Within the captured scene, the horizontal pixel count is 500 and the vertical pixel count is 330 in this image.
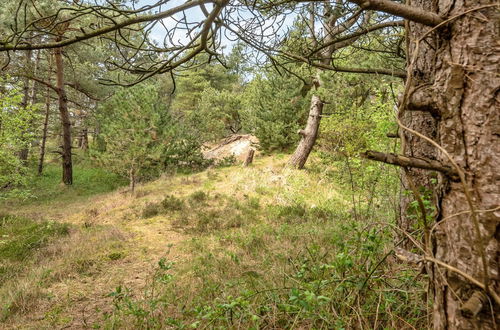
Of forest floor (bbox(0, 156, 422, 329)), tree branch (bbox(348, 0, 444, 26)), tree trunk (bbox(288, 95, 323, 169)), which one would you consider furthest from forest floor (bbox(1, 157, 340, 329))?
tree branch (bbox(348, 0, 444, 26))

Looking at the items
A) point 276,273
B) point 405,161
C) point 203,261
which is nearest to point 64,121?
point 203,261

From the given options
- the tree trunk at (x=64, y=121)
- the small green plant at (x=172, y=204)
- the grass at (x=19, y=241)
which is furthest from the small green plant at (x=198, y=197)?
the tree trunk at (x=64, y=121)

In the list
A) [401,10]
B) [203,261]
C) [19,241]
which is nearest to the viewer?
[401,10]

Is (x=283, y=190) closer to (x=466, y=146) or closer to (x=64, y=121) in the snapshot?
(x=466, y=146)

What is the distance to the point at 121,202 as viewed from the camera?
8844mm

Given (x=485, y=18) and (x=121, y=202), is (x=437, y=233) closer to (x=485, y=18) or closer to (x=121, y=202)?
(x=485, y=18)

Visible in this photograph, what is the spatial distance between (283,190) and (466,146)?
7794mm

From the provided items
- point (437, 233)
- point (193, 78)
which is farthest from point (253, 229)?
point (193, 78)

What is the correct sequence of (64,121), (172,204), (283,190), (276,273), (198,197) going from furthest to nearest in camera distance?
(64,121), (283,190), (198,197), (172,204), (276,273)

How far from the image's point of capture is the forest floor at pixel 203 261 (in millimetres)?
Answer: 1883

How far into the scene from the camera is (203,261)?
13.2ft

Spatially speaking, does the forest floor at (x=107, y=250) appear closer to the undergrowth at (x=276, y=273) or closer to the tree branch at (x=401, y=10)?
the undergrowth at (x=276, y=273)

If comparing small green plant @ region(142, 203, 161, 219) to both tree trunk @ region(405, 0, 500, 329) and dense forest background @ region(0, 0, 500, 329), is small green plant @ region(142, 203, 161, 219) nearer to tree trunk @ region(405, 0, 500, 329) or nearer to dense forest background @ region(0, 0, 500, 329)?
dense forest background @ region(0, 0, 500, 329)

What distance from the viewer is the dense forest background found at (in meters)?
0.93
